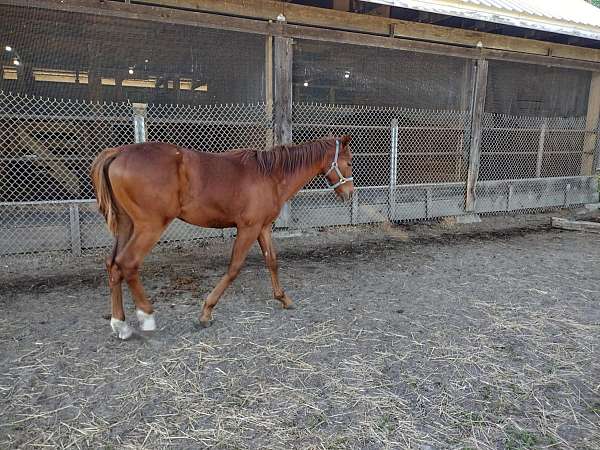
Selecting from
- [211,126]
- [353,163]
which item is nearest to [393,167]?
[353,163]

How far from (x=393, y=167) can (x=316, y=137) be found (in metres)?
1.22

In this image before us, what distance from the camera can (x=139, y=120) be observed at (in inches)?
176

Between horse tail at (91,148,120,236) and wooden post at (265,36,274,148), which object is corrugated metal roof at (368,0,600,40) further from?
horse tail at (91,148,120,236)

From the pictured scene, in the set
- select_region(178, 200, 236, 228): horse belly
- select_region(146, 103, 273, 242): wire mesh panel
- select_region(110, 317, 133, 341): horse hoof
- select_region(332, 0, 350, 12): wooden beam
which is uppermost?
select_region(332, 0, 350, 12): wooden beam

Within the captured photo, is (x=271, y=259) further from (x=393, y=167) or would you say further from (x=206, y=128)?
(x=393, y=167)

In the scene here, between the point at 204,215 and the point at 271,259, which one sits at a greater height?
the point at 204,215

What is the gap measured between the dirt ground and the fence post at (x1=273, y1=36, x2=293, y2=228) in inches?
70.9

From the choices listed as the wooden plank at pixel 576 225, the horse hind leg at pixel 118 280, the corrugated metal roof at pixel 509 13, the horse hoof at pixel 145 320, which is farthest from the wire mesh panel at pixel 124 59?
the wooden plank at pixel 576 225

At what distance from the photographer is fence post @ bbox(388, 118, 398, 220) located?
229 inches

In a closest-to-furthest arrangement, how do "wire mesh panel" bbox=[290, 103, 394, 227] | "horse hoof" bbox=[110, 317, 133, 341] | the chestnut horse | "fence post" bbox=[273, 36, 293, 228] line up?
the chestnut horse → "horse hoof" bbox=[110, 317, 133, 341] → "fence post" bbox=[273, 36, 293, 228] → "wire mesh panel" bbox=[290, 103, 394, 227]

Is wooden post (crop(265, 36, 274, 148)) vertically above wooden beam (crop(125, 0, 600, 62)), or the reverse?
wooden beam (crop(125, 0, 600, 62))

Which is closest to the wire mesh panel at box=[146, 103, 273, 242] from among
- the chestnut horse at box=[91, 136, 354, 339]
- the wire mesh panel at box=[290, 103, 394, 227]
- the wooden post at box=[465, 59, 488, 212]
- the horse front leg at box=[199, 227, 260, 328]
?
the wire mesh panel at box=[290, 103, 394, 227]

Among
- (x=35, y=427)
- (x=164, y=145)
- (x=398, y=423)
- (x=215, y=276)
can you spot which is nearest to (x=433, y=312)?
(x=398, y=423)

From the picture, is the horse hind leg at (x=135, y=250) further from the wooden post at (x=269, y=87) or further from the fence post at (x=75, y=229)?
the wooden post at (x=269, y=87)
